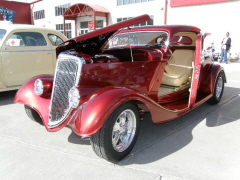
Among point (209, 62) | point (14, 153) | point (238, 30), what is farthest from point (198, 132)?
point (238, 30)

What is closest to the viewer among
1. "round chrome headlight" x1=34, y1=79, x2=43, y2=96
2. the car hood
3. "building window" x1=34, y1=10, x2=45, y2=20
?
the car hood

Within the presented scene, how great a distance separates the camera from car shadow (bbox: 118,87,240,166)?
9.15 feet

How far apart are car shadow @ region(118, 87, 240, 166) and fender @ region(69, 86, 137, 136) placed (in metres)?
0.70

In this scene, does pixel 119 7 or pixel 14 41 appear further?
pixel 119 7

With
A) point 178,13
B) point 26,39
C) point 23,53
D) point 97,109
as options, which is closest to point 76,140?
point 97,109

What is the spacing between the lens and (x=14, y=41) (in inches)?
204

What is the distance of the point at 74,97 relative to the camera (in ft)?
8.27

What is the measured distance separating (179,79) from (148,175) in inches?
91.6

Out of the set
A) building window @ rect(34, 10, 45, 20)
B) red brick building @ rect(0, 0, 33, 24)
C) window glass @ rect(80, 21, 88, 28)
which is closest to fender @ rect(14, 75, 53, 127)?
window glass @ rect(80, 21, 88, 28)

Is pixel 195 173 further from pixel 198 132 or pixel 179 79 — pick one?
pixel 179 79

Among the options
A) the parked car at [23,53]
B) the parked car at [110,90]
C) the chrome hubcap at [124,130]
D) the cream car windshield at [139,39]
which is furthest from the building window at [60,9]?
the chrome hubcap at [124,130]

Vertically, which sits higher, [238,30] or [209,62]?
[238,30]

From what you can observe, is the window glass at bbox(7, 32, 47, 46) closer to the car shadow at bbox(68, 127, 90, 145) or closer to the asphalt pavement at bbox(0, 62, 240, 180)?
the asphalt pavement at bbox(0, 62, 240, 180)

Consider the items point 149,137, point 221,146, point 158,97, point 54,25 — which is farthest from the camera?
point 54,25
